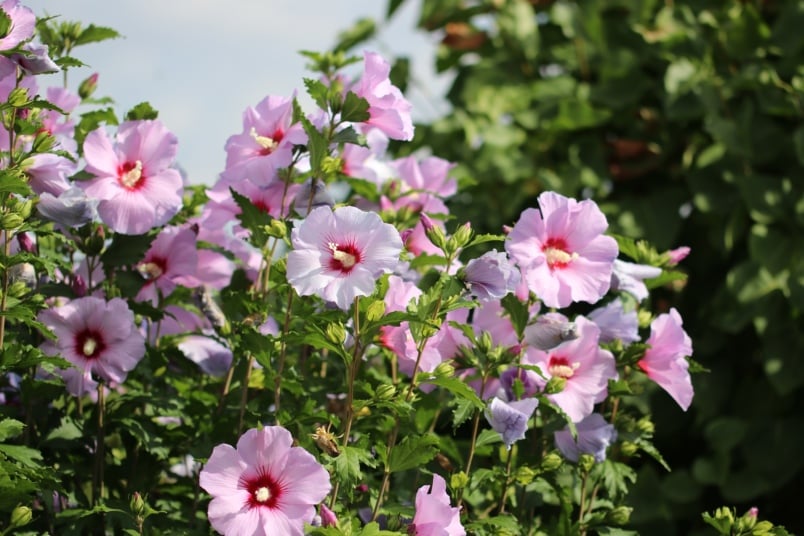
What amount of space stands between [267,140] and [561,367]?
0.61 m

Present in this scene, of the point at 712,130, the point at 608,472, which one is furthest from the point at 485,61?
the point at 608,472

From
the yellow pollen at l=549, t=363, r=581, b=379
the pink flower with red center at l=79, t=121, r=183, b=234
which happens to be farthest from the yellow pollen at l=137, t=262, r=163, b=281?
the yellow pollen at l=549, t=363, r=581, b=379

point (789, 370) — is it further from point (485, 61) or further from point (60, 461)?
point (60, 461)

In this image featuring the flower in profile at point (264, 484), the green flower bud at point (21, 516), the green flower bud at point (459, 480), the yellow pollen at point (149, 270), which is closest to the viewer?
the flower in profile at point (264, 484)

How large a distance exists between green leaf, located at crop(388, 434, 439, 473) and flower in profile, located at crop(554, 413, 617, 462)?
1.00 feet

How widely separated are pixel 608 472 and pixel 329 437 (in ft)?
1.96

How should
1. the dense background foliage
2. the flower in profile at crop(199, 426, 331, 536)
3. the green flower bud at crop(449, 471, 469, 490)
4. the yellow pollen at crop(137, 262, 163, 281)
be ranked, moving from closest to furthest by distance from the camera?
1. the flower in profile at crop(199, 426, 331, 536)
2. the green flower bud at crop(449, 471, 469, 490)
3. the yellow pollen at crop(137, 262, 163, 281)
4. the dense background foliage

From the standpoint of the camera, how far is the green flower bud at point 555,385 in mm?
1691

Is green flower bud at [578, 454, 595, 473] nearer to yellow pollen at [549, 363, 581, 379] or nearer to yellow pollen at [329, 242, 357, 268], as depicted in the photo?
yellow pollen at [549, 363, 581, 379]

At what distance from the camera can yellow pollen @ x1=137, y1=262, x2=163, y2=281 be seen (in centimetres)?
193

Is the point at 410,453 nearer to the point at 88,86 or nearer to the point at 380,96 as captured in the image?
the point at 380,96

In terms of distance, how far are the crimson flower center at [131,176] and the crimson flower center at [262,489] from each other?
1.94ft

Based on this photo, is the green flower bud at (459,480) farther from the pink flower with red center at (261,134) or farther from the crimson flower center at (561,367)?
the pink flower with red center at (261,134)

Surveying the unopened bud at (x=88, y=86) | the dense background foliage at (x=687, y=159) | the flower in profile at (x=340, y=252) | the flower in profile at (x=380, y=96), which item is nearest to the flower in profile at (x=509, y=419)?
the flower in profile at (x=340, y=252)
